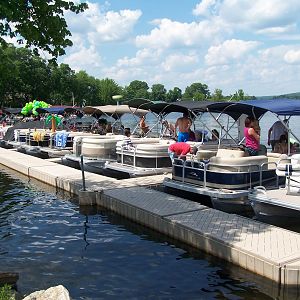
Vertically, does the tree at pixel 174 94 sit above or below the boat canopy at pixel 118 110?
above

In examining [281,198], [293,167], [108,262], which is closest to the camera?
[108,262]

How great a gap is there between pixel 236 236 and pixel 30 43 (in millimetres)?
5676

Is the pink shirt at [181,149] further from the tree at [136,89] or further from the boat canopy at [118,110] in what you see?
the tree at [136,89]

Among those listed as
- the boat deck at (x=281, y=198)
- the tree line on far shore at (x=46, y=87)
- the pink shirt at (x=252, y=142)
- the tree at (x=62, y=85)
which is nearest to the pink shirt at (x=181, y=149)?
the pink shirt at (x=252, y=142)

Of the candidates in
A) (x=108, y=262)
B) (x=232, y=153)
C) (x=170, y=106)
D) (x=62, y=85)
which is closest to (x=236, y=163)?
(x=232, y=153)

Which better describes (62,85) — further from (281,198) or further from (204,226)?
(204,226)

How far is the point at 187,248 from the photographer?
827 centimetres

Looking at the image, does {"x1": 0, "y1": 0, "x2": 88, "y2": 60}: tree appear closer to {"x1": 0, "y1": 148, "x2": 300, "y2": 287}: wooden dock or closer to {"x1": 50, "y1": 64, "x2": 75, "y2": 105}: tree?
{"x1": 0, "y1": 148, "x2": 300, "y2": 287}: wooden dock

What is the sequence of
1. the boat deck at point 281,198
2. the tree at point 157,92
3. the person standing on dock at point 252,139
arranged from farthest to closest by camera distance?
the tree at point 157,92 → the person standing on dock at point 252,139 → the boat deck at point 281,198

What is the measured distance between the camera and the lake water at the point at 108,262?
6.66m

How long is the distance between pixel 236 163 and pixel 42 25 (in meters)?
5.22

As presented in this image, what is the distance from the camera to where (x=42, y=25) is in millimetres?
8930

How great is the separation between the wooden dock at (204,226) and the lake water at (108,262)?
7.2 inches

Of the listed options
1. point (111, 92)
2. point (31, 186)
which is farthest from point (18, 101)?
point (31, 186)
